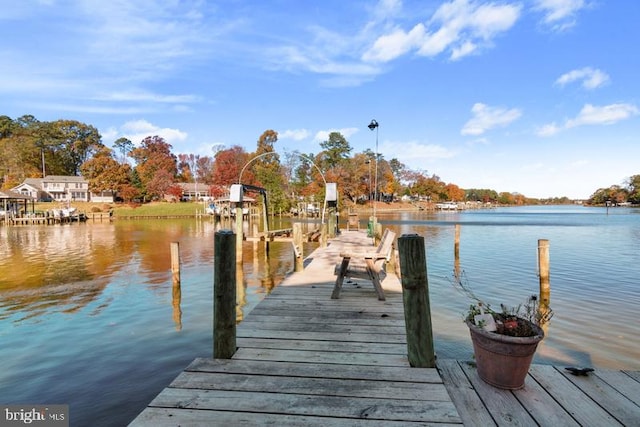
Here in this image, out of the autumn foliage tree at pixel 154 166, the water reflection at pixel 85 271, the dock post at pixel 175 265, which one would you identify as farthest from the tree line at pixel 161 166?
the dock post at pixel 175 265

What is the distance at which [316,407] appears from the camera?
2545 millimetres

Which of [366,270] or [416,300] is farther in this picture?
[366,270]

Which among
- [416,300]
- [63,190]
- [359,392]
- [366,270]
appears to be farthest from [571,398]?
[63,190]

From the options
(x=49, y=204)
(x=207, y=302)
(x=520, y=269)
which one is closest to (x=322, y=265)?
(x=207, y=302)

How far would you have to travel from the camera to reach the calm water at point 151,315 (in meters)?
5.18

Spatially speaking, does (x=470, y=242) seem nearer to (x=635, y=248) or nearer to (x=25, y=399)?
(x=635, y=248)

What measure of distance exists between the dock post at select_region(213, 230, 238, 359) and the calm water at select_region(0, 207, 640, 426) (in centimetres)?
207

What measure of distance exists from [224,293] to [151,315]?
6135 millimetres

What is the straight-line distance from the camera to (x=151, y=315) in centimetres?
829

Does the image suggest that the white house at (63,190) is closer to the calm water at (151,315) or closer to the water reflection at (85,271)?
the water reflection at (85,271)

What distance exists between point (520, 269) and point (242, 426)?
48.6 feet

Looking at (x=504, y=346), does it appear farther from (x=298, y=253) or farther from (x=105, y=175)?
(x=105, y=175)

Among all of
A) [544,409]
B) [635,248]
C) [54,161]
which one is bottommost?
[635,248]

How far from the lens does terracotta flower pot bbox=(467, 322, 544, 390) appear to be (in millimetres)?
2695
